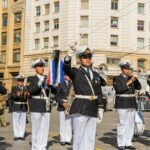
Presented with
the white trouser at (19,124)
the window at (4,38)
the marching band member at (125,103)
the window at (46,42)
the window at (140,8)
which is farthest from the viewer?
the window at (4,38)

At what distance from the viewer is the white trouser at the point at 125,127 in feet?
38.6

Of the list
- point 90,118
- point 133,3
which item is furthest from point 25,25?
point 90,118

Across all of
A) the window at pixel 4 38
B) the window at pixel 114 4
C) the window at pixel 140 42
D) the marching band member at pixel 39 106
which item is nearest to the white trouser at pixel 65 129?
the marching band member at pixel 39 106

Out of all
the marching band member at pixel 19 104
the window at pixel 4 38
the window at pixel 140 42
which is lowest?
the marching band member at pixel 19 104

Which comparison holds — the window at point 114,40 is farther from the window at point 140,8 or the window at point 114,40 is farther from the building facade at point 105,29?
the window at point 140,8

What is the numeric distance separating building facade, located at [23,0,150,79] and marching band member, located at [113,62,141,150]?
44.6m

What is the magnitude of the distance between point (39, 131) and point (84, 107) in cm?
276

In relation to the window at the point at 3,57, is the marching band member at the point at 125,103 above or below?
below

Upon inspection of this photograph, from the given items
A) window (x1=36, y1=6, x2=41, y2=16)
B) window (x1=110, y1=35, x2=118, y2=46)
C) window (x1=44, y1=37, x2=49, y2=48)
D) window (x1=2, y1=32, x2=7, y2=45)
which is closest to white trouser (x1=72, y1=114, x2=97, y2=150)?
window (x1=110, y1=35, x2=118, y2=46)

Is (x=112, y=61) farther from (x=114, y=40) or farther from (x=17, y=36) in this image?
(x=17, y=36)

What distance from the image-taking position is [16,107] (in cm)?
1452

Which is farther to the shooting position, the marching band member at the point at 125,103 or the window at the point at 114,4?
the window at the point at 114,4


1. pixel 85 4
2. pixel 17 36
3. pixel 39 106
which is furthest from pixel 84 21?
pixel 39 106

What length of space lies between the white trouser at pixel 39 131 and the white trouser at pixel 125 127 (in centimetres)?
196
